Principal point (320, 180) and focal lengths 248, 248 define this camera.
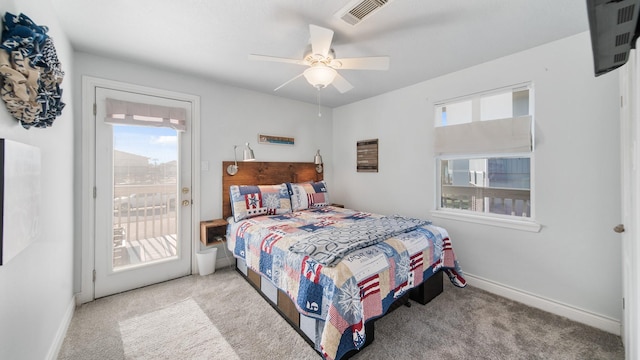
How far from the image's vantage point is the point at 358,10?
5.78ft

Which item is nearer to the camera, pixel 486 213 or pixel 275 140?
pixel 486 213

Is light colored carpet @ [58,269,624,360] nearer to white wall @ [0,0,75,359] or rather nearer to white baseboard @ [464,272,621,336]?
white baseboard @ [464,272,621,336]

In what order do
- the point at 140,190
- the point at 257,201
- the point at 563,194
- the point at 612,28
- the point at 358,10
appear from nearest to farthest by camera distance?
the point at 612,28 → the point at 358,10 → the point at 563,194 → the point at 140,190 → the point at 257,201

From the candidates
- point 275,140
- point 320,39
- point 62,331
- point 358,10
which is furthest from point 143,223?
point 358,10

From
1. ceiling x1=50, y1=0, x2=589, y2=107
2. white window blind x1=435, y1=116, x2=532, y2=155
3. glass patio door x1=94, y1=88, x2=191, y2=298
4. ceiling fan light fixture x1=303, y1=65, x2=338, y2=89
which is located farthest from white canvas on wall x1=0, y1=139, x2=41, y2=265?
white window blind x1=435, y1=116, x2=532, y2=155

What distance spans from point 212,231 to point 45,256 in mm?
1508

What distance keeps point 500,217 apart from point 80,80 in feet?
14.8

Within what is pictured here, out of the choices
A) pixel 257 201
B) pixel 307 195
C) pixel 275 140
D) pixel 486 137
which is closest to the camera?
pixel 486 137

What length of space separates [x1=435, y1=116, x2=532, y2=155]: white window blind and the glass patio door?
3.14 metres

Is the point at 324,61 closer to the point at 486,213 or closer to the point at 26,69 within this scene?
the point at 26,69

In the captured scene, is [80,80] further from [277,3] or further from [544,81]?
[544,81]

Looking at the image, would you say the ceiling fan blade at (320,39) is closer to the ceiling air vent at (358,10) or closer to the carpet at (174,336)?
the ceiling air vent at (358,10)

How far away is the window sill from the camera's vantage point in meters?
2.42

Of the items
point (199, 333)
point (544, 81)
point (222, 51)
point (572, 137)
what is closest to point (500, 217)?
point (572, 137)
